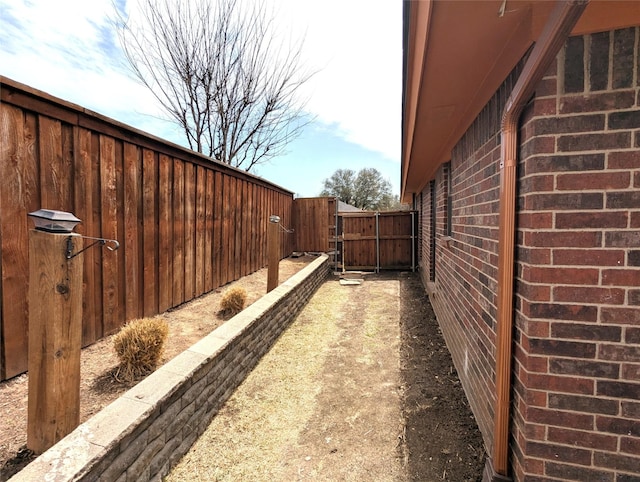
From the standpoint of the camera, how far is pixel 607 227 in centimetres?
137

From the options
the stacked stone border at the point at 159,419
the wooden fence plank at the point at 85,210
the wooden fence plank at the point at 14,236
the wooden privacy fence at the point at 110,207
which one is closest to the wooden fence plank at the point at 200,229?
the wooden privacy fence at the point at 110,207

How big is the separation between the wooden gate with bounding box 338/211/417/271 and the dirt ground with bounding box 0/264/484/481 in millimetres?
5379

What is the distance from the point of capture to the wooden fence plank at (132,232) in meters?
3.33

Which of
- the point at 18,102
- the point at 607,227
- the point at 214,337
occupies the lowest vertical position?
the point at 214,337

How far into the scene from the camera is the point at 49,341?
164 centimetres

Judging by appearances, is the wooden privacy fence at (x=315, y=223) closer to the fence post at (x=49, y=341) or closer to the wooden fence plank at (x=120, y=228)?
the wooden fence plank at (x=120, y=228)

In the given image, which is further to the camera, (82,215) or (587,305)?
Result: (82,215)

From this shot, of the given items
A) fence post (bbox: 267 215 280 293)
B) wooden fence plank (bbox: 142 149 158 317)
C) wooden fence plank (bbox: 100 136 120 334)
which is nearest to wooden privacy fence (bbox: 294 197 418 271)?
fence post (bbox: 267 215 280 293)

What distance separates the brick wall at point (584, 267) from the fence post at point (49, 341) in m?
2.28

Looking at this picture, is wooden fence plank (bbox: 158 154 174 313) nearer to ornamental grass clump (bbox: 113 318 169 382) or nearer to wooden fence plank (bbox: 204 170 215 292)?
wooden fence plank (bbox: 204 170 215 292)

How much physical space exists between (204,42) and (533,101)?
32.8 ft

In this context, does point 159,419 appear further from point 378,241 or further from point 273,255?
point 378,241

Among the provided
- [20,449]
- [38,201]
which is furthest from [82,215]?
[20,449]

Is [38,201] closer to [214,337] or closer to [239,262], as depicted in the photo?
[214,337]
